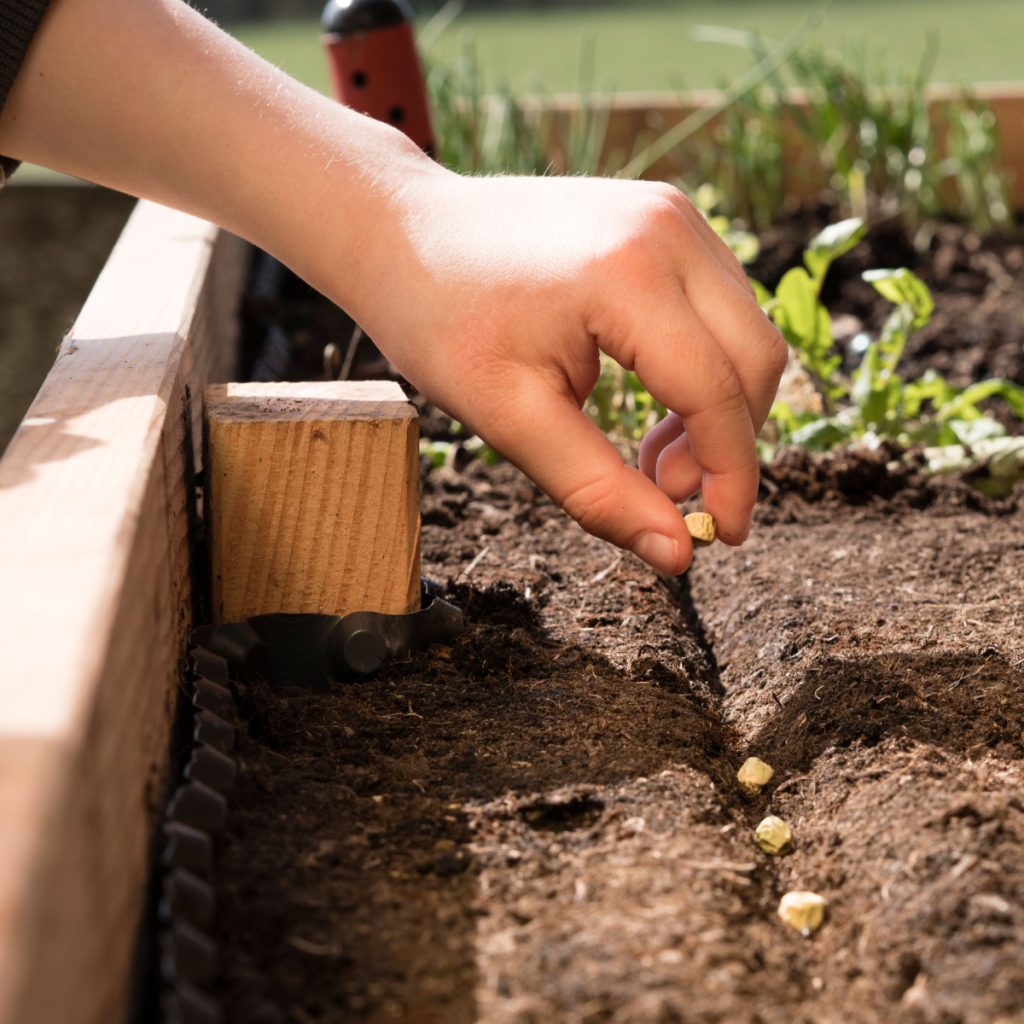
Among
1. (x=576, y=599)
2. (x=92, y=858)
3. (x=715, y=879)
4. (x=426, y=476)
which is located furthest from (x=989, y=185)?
(x=92, y=858)

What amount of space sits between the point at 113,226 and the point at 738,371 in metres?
3.51

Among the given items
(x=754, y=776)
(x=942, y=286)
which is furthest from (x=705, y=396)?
(x=942, y=286)

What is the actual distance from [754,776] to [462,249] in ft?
1.43

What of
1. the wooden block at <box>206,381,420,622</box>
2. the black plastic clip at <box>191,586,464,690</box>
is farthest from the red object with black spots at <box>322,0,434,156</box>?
the black plastic clip at <box>191,586,464,690</box>

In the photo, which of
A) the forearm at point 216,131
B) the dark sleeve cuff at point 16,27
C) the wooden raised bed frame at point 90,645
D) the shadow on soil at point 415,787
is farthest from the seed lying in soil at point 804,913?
the dark sleeve cuff at point 16,27

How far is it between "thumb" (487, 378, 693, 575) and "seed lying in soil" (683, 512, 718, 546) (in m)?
0.09

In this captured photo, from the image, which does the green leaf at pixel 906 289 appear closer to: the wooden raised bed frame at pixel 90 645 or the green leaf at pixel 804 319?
the green leaf at pixel 804 319

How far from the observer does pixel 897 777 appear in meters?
0.89

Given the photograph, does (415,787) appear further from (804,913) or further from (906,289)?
(906,289)

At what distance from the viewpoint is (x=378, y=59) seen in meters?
1.96

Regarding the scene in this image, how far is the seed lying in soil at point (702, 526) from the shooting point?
Result: 1030 mm

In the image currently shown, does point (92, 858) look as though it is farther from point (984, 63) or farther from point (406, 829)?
point (984, 63)

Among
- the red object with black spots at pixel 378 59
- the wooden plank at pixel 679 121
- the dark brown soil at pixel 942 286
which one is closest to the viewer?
the red object with black spots at pixel 378 59

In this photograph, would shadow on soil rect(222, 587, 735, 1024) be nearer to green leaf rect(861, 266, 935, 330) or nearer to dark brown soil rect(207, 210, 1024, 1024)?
dark brown soil rect(207, 210, 1024, 1024)
